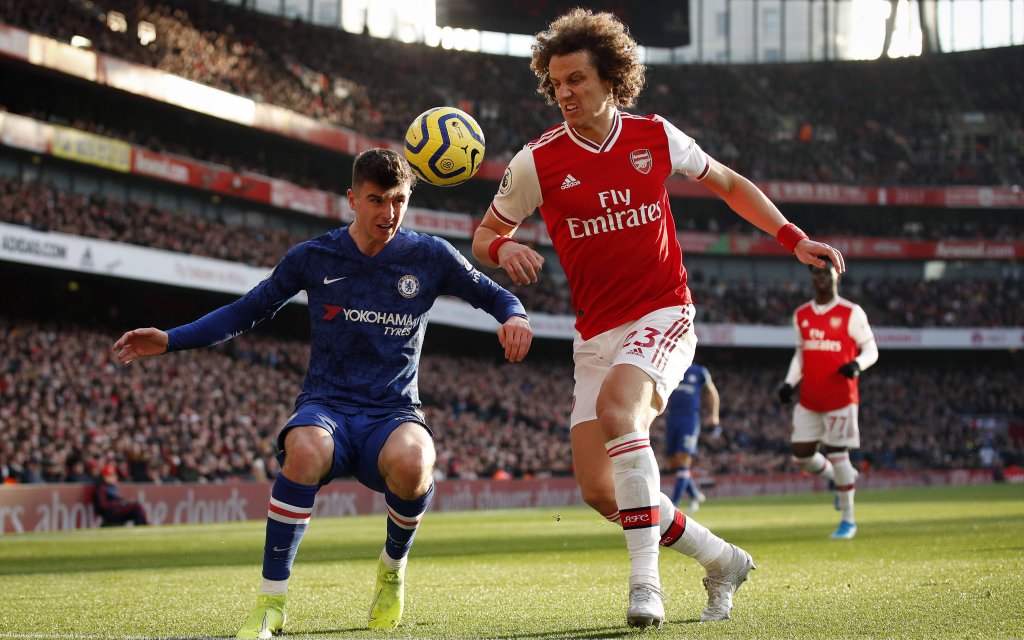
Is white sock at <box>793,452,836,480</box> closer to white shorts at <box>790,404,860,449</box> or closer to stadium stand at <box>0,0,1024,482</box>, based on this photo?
white shorts at <box>790,404,860,449</box>

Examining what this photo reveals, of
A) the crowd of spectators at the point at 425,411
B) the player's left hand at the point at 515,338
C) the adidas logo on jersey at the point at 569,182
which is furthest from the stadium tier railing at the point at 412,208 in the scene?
the player's left hand at the point at 515,338

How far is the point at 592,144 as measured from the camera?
5.88 meters

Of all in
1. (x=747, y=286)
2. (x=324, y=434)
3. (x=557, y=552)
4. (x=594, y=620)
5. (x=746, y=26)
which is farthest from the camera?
(x=746, y=26)

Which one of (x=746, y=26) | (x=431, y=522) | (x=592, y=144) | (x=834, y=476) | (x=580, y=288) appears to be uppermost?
(x=746, y=26)

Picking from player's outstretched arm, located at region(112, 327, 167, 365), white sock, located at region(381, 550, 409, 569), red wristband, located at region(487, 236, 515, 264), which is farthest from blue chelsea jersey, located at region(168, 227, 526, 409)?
white sock, located at region(381, 550, 409, 569)

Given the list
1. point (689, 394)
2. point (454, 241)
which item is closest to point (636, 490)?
point (689, 394)

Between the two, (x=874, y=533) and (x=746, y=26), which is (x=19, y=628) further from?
(x=746, y=26)

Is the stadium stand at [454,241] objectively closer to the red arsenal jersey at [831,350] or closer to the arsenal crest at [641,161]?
the red arsenal jersey at [831,350]

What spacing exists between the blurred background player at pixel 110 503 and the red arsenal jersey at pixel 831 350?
1153 centimetres

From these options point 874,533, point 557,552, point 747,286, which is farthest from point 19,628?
point 747,286

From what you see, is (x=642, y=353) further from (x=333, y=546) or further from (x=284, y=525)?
(x=333, y=546)

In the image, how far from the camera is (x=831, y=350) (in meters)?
12.9

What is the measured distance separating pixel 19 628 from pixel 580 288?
10.3 ft

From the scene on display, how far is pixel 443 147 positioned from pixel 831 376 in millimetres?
7196
